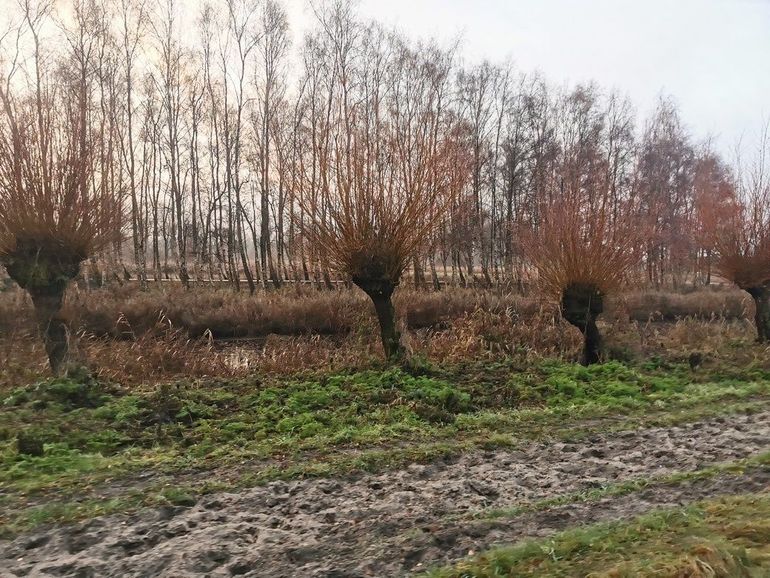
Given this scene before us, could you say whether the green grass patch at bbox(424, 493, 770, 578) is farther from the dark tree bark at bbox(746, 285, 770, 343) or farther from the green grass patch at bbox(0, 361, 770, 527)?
the dark tree bark at bbox(746, 285, 770, 343)

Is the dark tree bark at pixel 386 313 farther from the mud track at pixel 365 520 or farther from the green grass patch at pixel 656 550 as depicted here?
the green grass patch at pixel 656 550

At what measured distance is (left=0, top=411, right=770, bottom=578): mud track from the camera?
387 centimetres

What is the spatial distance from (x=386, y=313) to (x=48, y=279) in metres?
6.39

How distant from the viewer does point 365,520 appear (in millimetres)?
4562

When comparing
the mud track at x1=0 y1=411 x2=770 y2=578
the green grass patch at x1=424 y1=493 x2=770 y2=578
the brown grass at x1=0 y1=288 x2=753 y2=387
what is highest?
the brown grass at x1=0 y1=288 x2=753 y2=387

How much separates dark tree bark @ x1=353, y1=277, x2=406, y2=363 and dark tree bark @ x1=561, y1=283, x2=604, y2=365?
13.1 feet

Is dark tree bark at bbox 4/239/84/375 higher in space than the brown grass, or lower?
higher

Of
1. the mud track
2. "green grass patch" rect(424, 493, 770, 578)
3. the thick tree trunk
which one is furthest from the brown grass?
"green grass patch" rect(424, 493, 770, 578)

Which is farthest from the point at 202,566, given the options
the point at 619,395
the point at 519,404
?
the point at 619,395

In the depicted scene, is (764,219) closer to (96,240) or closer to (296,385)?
(296,385)

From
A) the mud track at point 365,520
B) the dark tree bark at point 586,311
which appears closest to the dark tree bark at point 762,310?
the dark tree bark at point 586,311

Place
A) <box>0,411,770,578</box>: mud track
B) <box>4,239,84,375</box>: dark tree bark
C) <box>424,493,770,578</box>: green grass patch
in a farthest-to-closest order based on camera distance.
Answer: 1. <box>4,239,84,375</box>: dark tree bark
2. <box>0,411,770,578</box>: mud track
3. <box>424,493,770,578</box>: green grass patch

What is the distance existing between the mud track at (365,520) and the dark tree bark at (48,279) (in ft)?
21.8

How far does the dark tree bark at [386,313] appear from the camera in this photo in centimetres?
1130
